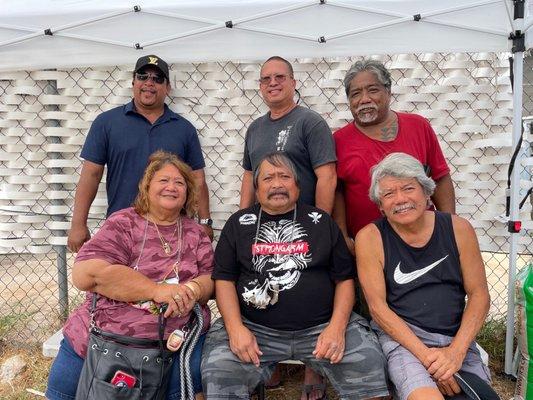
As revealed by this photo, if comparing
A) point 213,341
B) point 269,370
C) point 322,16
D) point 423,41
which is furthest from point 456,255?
point 322,16

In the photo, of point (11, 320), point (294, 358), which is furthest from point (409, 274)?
point (11, 320)

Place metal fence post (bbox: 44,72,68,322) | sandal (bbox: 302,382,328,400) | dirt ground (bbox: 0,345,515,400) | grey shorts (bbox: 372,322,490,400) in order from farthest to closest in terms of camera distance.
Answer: metal fence post (bbox: 44,72,68,322) < dirt ground (bbox: 0,345,515,400) < sandal (bbox: 302,382,328,400) < grey shorts (bbox: 372,322,490,400)

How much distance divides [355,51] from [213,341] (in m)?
1.94

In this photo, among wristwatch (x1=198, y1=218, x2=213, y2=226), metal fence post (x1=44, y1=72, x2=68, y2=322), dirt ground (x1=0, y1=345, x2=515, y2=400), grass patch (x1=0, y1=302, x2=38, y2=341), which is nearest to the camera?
dirt ground (x1=0, y1=345, x2=515, y2=400)

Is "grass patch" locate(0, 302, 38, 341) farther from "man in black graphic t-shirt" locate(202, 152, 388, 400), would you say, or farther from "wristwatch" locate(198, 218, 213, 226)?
"man in black graphic t-shirt" locate(202, 152, 388, 400)

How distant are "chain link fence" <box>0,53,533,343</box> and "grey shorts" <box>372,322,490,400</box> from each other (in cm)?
134

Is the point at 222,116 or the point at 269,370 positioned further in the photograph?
the point at 222,116

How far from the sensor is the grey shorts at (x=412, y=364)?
2.13 m

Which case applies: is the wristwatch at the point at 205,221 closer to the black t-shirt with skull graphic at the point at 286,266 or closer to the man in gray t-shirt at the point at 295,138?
the man in gray t-shirt at the point at 295,138

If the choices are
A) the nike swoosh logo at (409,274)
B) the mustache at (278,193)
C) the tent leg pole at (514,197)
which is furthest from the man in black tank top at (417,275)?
the tent leg pole at (514,197)

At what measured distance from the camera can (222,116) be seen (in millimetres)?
3439

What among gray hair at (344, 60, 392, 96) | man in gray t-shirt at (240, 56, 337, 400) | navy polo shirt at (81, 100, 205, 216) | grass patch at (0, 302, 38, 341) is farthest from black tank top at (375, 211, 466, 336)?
grass patch at (0, 302, 38, 341)

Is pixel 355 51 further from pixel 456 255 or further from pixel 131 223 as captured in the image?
pixel 131 223

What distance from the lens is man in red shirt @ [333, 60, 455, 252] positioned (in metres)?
2.70
